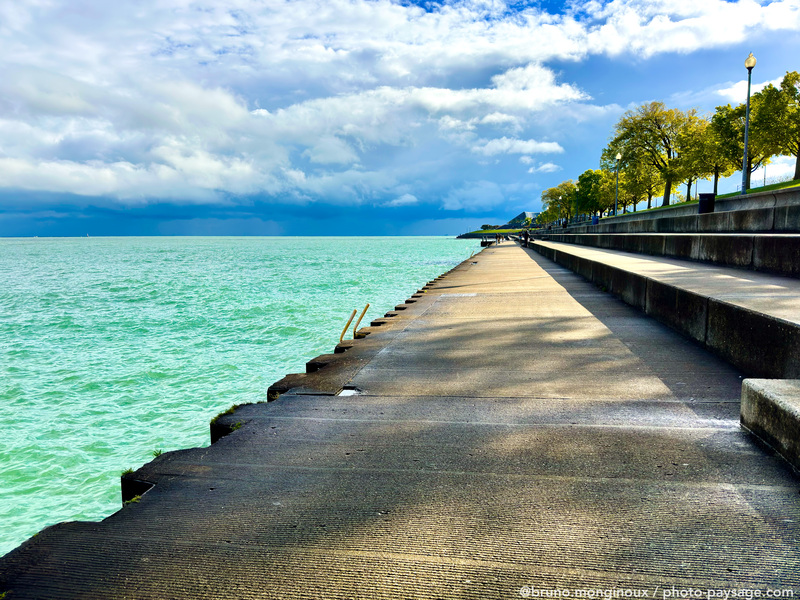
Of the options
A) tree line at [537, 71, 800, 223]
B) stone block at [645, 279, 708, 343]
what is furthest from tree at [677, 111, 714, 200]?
stone block at [645, 279, 708, 343]

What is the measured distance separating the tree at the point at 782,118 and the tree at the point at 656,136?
50.5ft

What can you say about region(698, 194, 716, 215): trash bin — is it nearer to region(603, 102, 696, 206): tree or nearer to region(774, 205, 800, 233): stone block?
region(774, 205, 800, 233): stone block

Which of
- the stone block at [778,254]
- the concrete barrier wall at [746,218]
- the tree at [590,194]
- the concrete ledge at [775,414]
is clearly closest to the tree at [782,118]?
the concrete barrier wall at [746,218]

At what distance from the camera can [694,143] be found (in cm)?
5584

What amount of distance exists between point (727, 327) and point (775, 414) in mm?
2264

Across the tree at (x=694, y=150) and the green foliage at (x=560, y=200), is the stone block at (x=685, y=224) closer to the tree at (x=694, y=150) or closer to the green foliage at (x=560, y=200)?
the tree at (x=694, y=150)

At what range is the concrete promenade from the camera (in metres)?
1.86

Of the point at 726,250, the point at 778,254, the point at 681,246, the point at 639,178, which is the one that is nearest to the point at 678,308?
the point at 778,254

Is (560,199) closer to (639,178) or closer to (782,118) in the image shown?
(639,178)

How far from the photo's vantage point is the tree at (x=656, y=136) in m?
59.7

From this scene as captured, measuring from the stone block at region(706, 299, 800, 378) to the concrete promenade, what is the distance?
26 cm

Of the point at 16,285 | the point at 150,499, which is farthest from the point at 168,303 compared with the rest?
the point at 150,499

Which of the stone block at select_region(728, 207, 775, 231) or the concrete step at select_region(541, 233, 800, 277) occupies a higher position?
the stone block at select_region(728, 207, 775, 231)

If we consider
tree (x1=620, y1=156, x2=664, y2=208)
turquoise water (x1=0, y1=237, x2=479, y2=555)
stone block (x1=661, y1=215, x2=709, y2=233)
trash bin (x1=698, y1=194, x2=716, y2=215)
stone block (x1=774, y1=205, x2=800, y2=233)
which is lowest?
turquoise water (x1=0, y1=237, x2=479, y2=555)
